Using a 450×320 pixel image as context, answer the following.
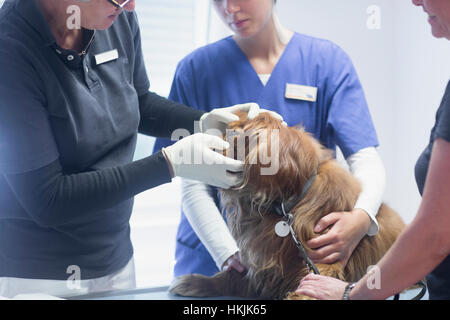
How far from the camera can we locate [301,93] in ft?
5.19

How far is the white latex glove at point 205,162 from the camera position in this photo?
123 cm

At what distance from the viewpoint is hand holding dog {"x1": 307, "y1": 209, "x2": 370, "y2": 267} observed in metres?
1.24

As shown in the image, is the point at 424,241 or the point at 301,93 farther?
the point at 301,93

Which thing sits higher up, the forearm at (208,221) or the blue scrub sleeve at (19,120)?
the blue scrub sleeve at (19,120)

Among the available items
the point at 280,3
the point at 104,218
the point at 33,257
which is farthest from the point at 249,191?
the point at 280,3

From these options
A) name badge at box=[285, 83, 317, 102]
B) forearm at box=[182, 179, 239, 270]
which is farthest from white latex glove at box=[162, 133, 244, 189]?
name badge at box=[285, 83, 317, 102]

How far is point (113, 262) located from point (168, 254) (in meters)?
1.42

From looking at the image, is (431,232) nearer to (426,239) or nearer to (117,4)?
(426,239)

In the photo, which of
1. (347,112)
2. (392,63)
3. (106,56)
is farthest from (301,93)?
(392,63)

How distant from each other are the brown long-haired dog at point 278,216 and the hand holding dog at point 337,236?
0.02 meters

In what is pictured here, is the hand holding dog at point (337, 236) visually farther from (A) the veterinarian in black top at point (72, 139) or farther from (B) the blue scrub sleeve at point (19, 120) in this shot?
(B) the blue scrub sleeve at point (19, 120)

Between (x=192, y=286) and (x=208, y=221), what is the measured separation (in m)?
0.21

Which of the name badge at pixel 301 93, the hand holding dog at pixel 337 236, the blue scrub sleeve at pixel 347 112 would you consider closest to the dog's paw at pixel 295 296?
the hand holding dog at pixel 337 236

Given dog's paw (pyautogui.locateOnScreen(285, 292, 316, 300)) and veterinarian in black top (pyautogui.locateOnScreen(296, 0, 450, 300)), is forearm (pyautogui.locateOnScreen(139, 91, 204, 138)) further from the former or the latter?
veterinarian in black top (pyautogui.locateOnScreen(296, 0, 450, 300))
